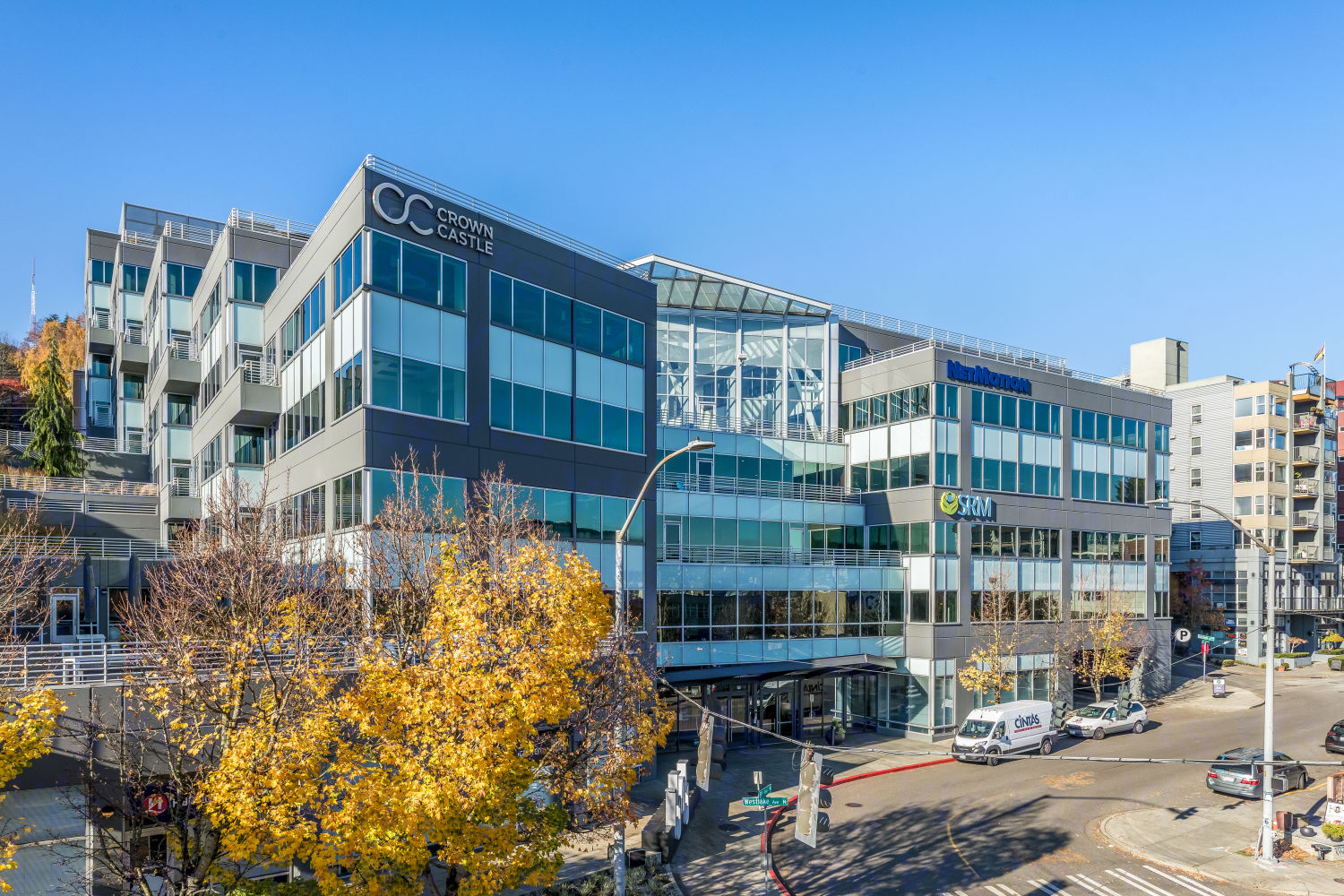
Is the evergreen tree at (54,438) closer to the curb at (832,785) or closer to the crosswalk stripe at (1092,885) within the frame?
the curb at (832,785)

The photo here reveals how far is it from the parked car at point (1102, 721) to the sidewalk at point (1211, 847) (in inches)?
429

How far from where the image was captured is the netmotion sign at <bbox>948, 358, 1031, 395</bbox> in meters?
45.9

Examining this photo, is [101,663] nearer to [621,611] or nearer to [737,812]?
[621,611]

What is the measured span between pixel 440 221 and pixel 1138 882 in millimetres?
26240

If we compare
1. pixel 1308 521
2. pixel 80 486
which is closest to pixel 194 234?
pixel 80 486

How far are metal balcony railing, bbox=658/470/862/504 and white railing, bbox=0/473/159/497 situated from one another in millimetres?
25778

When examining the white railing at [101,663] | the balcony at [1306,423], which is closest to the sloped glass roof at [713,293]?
the white railing at [101,663]

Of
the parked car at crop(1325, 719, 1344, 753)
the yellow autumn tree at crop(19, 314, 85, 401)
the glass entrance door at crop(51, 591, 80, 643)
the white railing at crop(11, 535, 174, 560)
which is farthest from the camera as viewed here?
the yellow autumn tree at crop(19, 314, 85, 401)

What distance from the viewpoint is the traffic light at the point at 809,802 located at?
63.6 feet

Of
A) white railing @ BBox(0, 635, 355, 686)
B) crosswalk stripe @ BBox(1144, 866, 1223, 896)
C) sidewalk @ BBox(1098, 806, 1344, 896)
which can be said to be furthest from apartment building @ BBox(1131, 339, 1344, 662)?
white railing @ BBox(0, 635, 355, 686)

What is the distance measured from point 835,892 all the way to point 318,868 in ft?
43.7

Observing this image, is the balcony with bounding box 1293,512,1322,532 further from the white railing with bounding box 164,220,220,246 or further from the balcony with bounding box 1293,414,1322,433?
the white railing with bounding box 164,220,220,246

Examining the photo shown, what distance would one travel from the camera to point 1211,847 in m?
26.6

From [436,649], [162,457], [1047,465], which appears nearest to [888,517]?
[1047,465]
